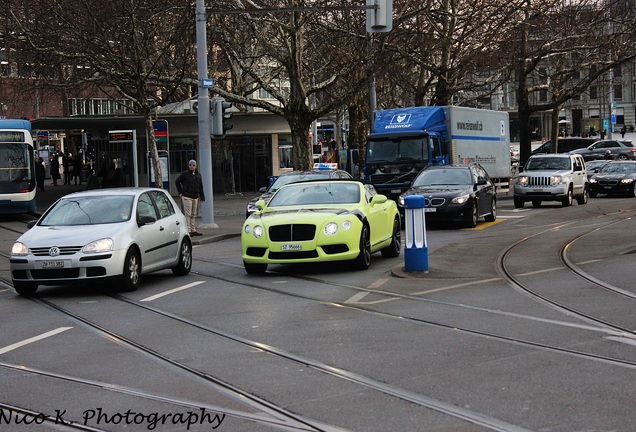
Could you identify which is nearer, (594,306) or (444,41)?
(594,306)

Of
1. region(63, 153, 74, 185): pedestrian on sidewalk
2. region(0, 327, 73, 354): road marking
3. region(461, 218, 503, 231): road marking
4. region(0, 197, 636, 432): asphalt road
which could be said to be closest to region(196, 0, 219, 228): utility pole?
region(461, 218, 503, 231): road marking

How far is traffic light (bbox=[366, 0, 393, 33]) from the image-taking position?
21609mm

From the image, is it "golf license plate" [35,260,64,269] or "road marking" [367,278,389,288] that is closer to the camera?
"golf license plate" [35,260,64,269]

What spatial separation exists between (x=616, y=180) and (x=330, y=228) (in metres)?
25.6

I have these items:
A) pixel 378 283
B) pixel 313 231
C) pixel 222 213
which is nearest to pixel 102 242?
pixel 313 231

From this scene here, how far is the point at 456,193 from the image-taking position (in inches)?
968

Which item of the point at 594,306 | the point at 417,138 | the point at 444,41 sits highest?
the point at 444,41

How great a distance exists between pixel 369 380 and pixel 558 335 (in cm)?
262

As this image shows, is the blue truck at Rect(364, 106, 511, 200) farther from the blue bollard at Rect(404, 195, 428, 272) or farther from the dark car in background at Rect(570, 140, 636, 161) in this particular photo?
the dark car in background at Rect(570, 140, 636, 161)

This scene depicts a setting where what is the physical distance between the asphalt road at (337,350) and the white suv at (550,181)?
16.4m

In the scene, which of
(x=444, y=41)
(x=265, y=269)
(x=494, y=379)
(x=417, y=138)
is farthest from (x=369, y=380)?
(x=444, y=41)

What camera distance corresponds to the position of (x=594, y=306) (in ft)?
36.0

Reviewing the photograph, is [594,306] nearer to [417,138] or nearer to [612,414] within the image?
[612,414]

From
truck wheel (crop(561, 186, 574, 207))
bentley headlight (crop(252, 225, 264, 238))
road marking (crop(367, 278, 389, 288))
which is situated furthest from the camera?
truck wheel (crop(561, 186, 574, 207))
